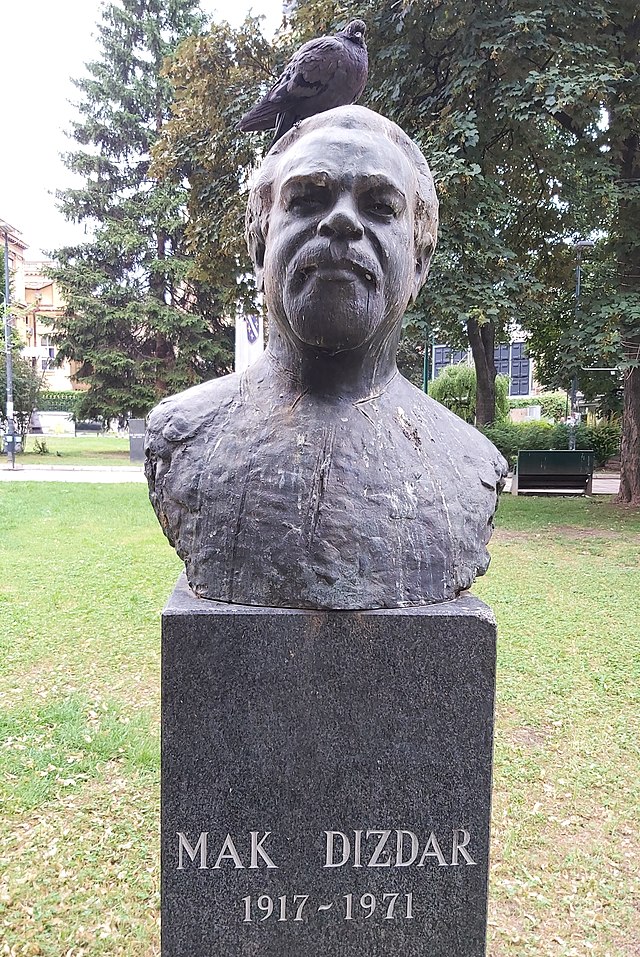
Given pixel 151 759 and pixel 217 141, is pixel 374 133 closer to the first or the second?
pixel 151 759

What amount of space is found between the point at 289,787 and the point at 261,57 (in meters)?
10.9

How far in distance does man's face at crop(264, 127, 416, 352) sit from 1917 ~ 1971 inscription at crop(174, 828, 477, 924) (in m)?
1.41

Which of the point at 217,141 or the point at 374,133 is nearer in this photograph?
the point at 374,133

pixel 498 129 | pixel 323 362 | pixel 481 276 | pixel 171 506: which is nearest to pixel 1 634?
pixel 171 506

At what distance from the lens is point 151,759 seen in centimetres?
412

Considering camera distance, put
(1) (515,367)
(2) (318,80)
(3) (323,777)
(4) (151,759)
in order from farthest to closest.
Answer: (1) (515,367), (4) (151,759), (2) (318,80), (3) (323,777)

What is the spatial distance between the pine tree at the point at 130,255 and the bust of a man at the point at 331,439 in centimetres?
2278

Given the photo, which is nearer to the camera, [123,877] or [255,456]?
[255,456]

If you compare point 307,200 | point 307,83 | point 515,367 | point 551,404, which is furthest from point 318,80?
point 515,367

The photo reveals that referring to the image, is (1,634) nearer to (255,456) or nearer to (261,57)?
(255,456)

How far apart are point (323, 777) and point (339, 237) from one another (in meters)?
1.48

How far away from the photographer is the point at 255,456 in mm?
2277

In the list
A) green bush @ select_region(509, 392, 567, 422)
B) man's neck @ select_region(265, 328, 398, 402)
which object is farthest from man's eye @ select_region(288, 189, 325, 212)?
green bush @ select_region(509, 392, 567, 422)

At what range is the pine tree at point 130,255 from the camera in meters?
24.9
